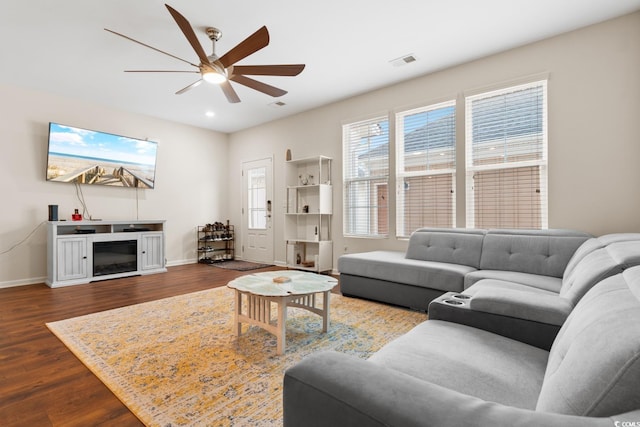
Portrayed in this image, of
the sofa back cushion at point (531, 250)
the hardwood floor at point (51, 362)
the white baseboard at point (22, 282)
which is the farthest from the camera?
the white baseboard at point (22, 282)

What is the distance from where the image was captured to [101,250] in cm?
506

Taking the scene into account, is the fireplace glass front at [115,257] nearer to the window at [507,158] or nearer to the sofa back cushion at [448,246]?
the sofa back cushion at [448,246]

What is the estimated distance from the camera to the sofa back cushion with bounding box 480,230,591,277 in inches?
113

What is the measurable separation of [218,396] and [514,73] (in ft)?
14.6

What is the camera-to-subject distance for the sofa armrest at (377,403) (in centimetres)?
62

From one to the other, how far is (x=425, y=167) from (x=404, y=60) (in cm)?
146

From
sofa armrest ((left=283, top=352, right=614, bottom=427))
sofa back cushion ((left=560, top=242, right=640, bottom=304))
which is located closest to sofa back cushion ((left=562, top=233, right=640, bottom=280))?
sofa back cushion ((left=560, top=242, right=640, bottom=304))

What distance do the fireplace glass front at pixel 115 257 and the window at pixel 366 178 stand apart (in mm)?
3784

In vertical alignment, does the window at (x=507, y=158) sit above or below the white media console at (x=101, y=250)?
above

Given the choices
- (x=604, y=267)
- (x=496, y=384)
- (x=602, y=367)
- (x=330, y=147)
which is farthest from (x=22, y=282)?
(x=604, y=267)

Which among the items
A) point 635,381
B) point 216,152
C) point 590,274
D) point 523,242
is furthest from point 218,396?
point 216,152

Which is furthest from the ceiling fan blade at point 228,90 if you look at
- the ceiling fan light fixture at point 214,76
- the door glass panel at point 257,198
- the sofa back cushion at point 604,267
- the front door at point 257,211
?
the sofa back cushion at point 604,267

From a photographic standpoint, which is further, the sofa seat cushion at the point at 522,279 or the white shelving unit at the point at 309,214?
the white shelving unit at the point at 309,214

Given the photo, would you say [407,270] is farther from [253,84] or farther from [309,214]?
[253,84]
